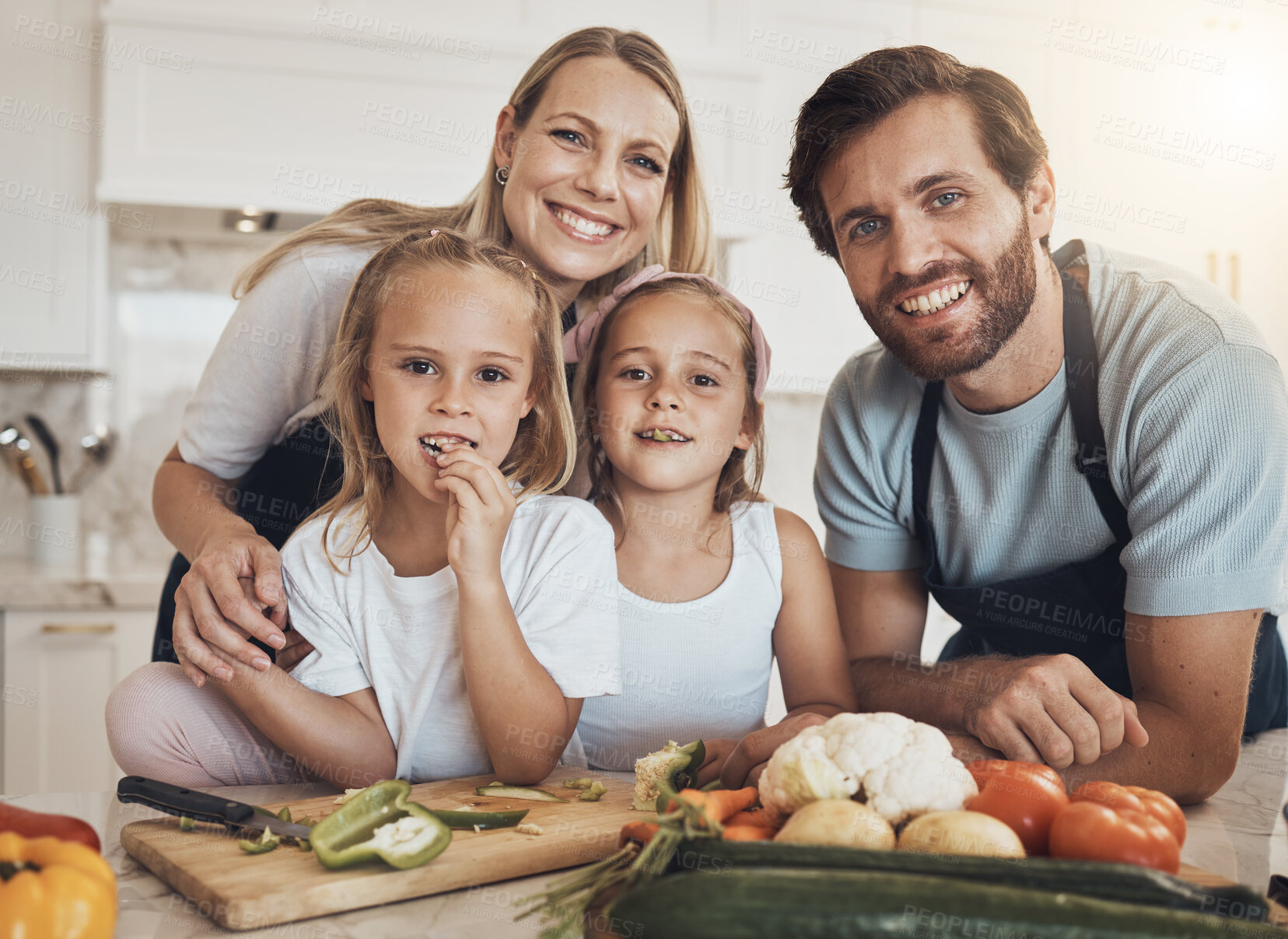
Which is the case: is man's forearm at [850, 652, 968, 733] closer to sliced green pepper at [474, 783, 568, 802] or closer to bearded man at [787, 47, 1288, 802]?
bearded man at [787, 47, 1288, 802]

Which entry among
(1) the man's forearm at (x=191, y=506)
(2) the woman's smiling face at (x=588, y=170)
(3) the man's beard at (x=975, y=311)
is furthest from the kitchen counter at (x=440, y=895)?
(2) the woman's smiling face at (x=588, y=170)

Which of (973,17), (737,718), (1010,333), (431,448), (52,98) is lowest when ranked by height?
(737,718)

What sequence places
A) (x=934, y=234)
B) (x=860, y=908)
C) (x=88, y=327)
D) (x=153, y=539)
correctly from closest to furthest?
(x=860, y=908) < (x=934, y=234) < (x=88, y=327) < (x=153, y=539)

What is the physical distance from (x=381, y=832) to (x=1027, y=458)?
102cm

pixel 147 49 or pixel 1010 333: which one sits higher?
pixel 147 49

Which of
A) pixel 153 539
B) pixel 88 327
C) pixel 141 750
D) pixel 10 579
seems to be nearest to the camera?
pixel 141 750

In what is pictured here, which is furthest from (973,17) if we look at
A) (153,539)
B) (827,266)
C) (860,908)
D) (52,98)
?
(860,908)

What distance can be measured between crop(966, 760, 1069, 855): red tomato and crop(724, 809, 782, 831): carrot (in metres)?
0.16

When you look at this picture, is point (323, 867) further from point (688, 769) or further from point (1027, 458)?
point (1027, 458)

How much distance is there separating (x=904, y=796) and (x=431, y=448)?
681 millimetres

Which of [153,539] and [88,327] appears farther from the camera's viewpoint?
[153,539]

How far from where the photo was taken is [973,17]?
3264mm

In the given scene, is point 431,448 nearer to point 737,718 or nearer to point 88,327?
point 737,718

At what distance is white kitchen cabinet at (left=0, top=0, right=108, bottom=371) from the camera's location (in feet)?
8.77
